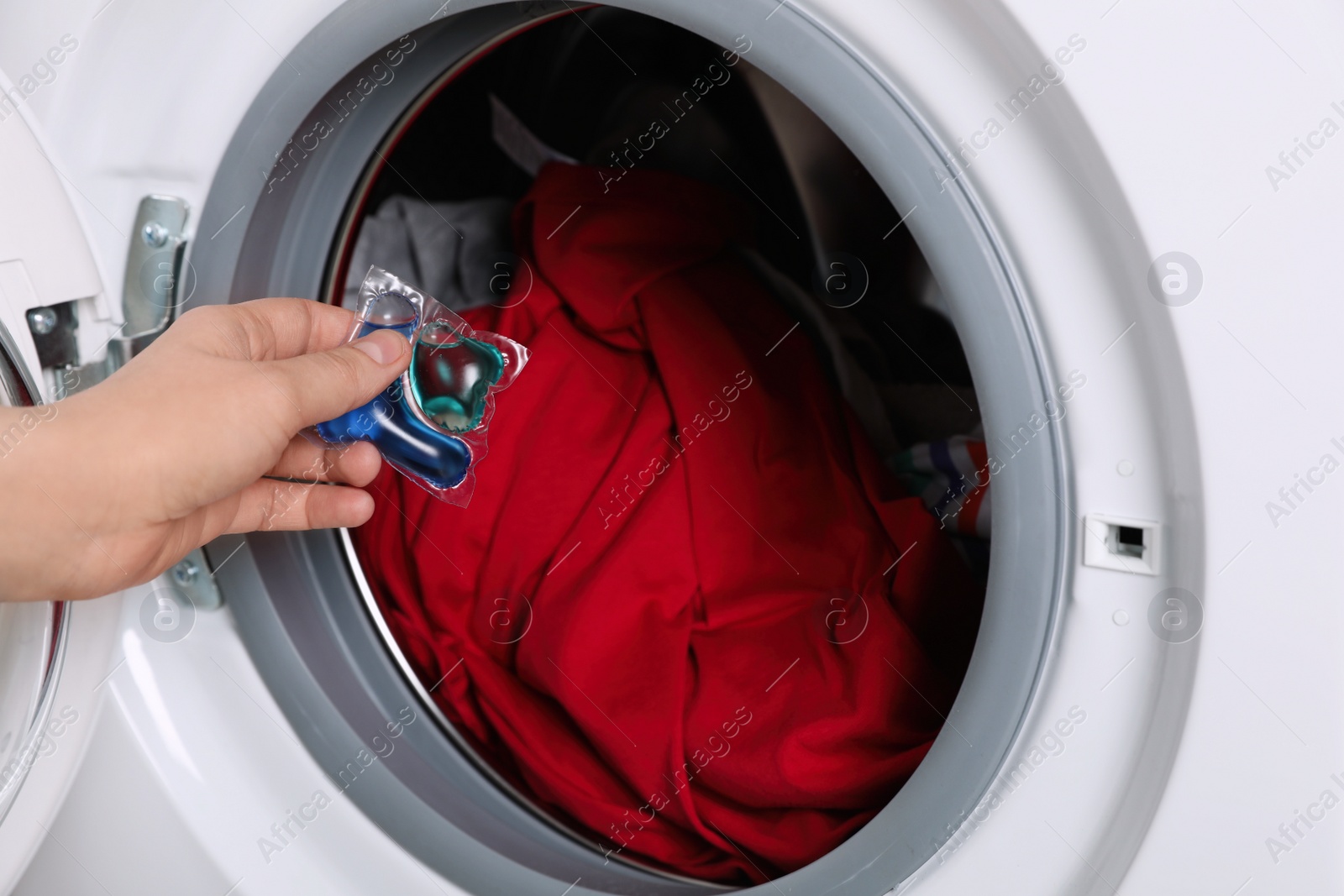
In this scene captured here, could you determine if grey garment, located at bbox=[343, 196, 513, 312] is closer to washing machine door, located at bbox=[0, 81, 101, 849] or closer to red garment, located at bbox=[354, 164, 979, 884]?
red garment, located at bbox=[354, 164, 979, 884]

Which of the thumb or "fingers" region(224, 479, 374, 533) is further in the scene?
"fingers" region(224, 479, 374, 533)

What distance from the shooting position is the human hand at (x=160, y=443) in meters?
0.52

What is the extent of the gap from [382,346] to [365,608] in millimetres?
306

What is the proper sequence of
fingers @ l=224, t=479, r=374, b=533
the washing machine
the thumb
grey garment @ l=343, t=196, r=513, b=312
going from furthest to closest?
grey garment @ l=343, t=196, r=513, b=312
fingers @ l=224, t=479, r=374, b=533
the thumb
the washing machine

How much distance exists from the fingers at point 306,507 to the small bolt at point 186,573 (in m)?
0.05

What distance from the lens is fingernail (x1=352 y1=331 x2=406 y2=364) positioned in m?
0.65

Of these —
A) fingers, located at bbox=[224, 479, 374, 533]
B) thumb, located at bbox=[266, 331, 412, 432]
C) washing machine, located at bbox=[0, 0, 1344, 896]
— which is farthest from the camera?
fingers, located at bbox=[224, 479, 374, 533]

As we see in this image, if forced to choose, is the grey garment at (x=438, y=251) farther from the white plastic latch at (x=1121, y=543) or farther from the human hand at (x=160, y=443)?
the white plastic latch at (x=1121, y=543)

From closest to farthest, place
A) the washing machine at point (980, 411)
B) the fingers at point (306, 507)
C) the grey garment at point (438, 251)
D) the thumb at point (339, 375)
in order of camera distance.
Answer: the washing machine at point (980, 411) < the thumb at point (339, 375) < the fingers at point (306, 507) < the grey garment at point (438, 251)

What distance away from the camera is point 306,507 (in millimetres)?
729

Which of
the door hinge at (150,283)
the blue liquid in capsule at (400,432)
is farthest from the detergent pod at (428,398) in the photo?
the door hinge at (150,283)

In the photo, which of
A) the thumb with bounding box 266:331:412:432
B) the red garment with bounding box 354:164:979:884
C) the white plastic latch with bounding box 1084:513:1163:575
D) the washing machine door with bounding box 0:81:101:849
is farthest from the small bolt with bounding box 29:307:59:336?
the white plastic latch with bounding box 1084:513:1163:575

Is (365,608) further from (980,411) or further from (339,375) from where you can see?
(980,411)

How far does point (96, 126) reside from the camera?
66 centimetres
